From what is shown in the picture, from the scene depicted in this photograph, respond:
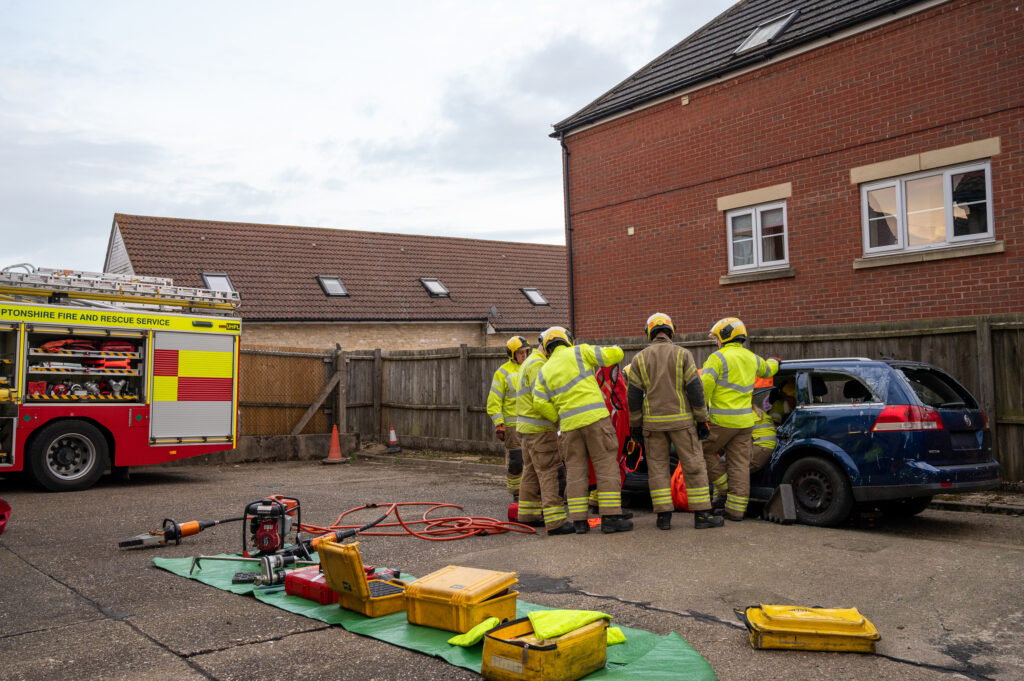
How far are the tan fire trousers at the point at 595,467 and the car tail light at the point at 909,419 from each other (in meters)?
2.34

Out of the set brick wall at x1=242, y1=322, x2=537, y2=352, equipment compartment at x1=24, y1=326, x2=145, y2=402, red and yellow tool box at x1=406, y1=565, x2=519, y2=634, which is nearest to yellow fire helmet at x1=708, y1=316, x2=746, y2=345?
red and yellow tool box at x1=406, y1=565, x2=519, y2=634

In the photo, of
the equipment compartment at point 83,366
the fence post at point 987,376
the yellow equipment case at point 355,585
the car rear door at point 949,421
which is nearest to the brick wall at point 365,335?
the equipment compartment at point 83,366

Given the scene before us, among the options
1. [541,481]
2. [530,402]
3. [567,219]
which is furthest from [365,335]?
[541,481]

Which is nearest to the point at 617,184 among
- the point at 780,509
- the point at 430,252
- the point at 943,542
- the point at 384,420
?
the point at 384,420

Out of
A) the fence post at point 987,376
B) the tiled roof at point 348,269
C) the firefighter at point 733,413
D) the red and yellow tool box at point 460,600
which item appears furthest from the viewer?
the tiled roof at point 348,269

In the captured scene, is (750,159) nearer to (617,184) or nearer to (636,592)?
(617,184)

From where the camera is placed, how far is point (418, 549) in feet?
23.7

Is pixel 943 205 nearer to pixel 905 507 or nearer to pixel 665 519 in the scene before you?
pixel 905 507

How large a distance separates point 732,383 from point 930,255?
439cm

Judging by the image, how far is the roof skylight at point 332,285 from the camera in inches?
1003

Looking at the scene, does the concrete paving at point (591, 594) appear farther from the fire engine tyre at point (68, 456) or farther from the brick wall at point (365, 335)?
the brick wall at point (365, 335)

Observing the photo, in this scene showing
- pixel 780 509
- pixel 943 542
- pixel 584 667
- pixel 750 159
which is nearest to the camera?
pixel 584 667

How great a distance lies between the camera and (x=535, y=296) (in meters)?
29.9

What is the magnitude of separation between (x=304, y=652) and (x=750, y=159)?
10.6 m
